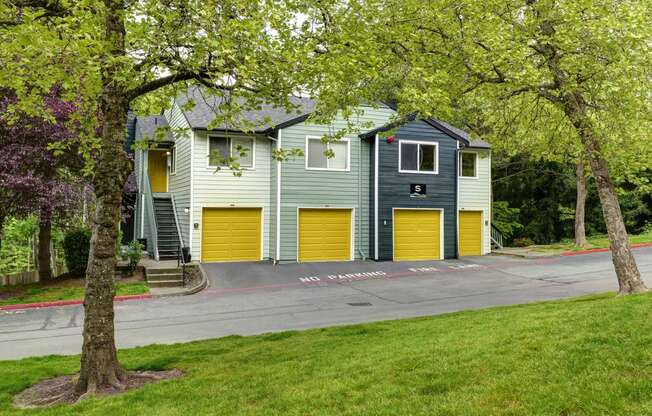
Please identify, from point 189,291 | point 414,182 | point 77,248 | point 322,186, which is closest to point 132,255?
point 77,248

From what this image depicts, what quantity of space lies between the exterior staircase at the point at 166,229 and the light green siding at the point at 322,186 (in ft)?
14.1

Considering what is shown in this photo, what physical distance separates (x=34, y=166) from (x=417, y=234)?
46.1 ft

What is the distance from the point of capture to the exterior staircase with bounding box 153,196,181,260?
727 inches

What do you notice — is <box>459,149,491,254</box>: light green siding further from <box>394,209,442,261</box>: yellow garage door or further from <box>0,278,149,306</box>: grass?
<box>0,278,149,306</box>: grass

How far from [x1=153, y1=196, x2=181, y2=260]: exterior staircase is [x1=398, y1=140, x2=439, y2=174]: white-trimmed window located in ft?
31.6

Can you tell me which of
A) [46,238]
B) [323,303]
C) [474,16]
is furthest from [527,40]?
[46,238]

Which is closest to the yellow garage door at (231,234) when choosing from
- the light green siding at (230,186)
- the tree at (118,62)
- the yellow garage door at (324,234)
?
the light green siding at (230,186)

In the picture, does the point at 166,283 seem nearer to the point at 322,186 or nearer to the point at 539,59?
the point at 322,186

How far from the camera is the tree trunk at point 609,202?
31.7 feet

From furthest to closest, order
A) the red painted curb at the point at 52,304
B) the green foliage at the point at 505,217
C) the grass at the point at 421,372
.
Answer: the green foliage at the point at 505,217 → the red painted curb at the point at 52,304 → the grass at the point at 421,372

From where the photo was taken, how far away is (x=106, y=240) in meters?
6.15

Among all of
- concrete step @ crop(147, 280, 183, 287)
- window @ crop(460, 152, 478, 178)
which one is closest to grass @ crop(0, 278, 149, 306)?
concrete step @ crop(147, 280, 183, 287)

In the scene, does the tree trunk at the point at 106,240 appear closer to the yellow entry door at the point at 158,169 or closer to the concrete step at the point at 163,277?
the concrete step at the point at 163,277

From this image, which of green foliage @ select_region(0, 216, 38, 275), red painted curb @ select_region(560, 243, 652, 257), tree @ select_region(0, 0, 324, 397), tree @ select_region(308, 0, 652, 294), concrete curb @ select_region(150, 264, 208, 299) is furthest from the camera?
red painted curb @ select_region(560, 243, 652, 257)
